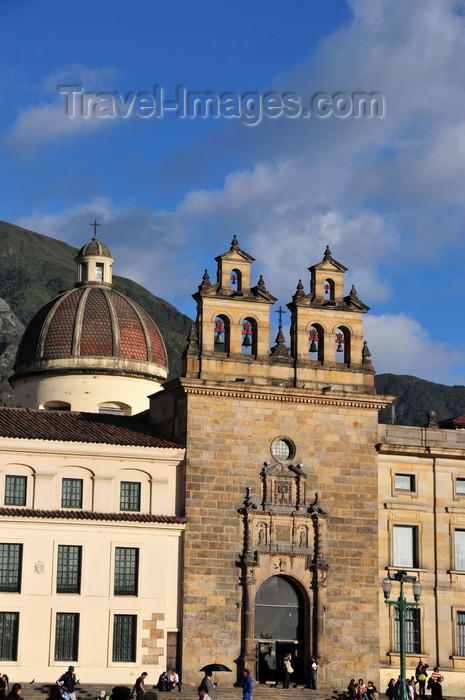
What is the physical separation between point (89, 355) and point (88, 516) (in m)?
13.6

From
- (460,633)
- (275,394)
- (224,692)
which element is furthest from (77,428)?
(460,633)

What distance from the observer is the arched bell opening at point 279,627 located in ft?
168

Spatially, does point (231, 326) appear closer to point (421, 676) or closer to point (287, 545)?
point (287, 545)

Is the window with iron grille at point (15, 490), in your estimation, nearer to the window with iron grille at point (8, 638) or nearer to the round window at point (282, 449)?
the window with iron grille at point (8, 638)

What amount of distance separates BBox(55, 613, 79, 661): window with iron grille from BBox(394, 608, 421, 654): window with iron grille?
13759 millimetres

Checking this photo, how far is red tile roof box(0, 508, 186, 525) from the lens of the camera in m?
48.8

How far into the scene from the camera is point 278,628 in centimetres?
5194

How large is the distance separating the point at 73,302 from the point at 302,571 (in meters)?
19.9

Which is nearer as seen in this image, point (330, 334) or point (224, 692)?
point (224, 692)

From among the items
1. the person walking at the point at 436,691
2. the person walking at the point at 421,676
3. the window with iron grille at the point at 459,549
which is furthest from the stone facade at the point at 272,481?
the person walking at the point at 436,691

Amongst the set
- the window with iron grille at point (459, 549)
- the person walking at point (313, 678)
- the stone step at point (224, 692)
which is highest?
the window with iron grille at point (459, 549)

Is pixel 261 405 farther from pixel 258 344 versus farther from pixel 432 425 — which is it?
pixel 432 425

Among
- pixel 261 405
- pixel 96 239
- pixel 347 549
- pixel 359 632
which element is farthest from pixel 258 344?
pixel 96 239

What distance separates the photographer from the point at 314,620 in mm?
51844
